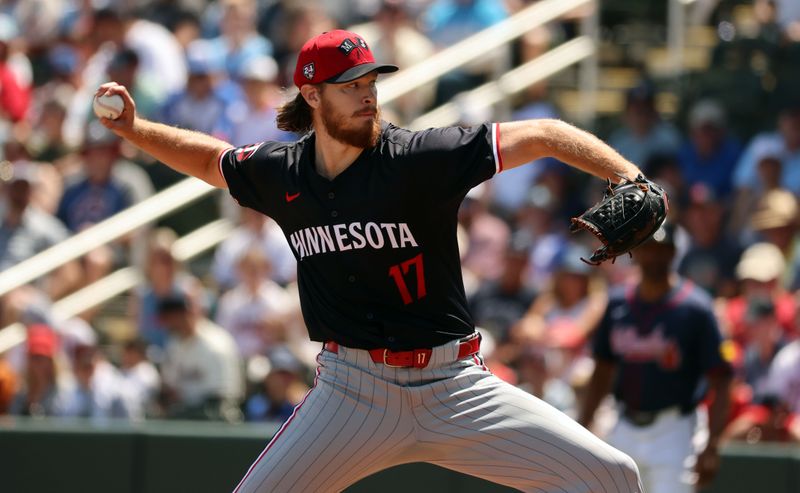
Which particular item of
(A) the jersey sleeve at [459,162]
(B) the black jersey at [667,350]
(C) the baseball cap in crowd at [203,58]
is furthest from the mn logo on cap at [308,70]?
(C) the baseball cap in crowd at [203,58]

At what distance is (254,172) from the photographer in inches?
204

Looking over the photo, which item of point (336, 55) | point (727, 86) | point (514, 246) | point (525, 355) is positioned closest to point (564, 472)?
point (336, 55)

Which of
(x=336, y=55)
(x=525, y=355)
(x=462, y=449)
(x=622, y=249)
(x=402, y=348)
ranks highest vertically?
(x=336, y=55)

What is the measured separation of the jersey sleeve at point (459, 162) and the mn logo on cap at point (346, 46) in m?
0.43

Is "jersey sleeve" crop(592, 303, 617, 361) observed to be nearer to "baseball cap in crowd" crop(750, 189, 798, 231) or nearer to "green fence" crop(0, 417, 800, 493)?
"green fence" crop(0, 417, 800, 493)

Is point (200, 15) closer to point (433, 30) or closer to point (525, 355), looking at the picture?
point (433, 30)

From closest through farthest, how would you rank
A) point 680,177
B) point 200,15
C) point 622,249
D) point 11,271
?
point 622,249
point 11,271
point 680,177
point 200,15

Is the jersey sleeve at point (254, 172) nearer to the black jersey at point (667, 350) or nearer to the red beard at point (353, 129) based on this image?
the red beard at point (353, 129)

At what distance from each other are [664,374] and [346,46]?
2.79 meters

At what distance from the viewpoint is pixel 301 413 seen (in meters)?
4.93

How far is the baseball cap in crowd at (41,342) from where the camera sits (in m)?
9.12

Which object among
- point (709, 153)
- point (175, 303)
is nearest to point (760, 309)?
point (709, 153)

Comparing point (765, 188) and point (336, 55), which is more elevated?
point (336, 55)

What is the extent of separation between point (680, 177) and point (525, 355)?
2.34 metres
